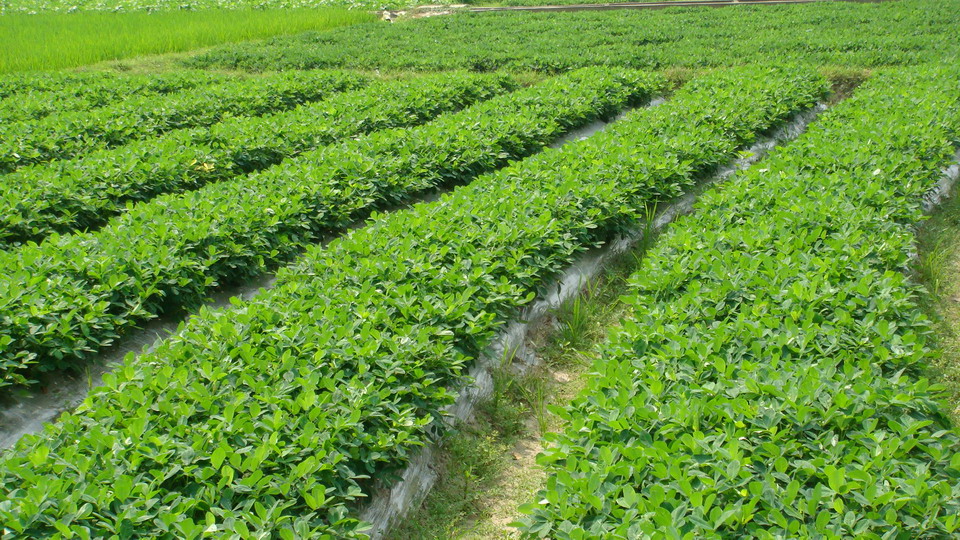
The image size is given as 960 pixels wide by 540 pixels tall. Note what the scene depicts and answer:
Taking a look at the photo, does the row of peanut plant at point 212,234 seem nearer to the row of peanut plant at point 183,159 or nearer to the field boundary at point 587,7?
the row of peanut plant at point 183,159

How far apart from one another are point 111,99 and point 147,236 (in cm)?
637

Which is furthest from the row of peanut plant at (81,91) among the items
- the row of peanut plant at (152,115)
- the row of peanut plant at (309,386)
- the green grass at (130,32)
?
the row of peanut plant at (309,386)

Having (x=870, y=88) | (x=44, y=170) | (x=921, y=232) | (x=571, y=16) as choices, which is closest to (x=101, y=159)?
(x=44, y=170)

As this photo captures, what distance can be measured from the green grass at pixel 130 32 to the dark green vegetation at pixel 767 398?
531 inches

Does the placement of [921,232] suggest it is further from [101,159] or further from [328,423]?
[101,159]

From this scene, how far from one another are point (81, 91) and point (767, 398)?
10.7 metres

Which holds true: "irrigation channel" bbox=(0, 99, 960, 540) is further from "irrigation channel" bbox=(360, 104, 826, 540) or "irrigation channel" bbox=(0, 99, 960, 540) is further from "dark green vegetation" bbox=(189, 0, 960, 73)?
"dark green vegetation" bbox=(189, 0, 960, 73)

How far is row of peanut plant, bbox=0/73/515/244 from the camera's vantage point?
606 cm

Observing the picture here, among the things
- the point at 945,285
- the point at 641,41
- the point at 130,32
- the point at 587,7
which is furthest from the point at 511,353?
the point at 587,7

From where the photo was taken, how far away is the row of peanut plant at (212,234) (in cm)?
421

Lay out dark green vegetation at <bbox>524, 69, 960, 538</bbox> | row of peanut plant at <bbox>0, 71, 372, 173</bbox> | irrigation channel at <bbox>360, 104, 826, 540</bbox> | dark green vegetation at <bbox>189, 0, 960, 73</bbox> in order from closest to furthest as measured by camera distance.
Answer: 1. dark green vegetation at <bbox>524, 69, 960, 538</bbox>
2. irrigation channel at <bbox>360, 104, 826, 540</bbox>
3. row of peanut plant at <bbox>0, 71, 372, 173</bbox>
4. dark green vegetation at <bbox>189, 0, 960, 73</bbox>

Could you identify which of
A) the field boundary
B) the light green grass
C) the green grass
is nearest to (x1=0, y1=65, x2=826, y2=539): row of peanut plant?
the light green grass

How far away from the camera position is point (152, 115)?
913cm

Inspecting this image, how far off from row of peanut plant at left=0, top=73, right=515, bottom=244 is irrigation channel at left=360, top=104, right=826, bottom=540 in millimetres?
3754
